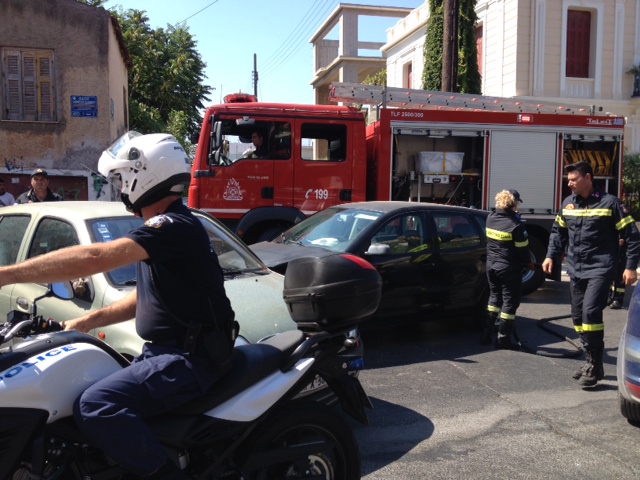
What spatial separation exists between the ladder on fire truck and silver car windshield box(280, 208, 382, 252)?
3179mm

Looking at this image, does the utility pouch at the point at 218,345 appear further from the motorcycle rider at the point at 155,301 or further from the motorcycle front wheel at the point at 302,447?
the motorcycle front wheel at the point at 302,447

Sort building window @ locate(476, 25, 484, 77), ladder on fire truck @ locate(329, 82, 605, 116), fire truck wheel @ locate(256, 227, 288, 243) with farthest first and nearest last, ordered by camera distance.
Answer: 1. building window @ locate(476, 25, 484, 77)
2. ladder on fire truck @ locate(329, 82, 605, 116)
3. fire truck wheel @ locate(256, 227, 288, 243)

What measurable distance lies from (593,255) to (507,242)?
133 centimetres

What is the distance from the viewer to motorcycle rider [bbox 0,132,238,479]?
2.31m

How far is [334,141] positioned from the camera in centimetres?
988

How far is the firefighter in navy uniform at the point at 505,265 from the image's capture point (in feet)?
22.1

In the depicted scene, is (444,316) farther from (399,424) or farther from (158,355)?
(158,355)

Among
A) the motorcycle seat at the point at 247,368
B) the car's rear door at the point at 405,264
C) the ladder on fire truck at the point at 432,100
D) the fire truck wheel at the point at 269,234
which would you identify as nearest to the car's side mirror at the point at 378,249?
the car's rear door at the point at 405,264

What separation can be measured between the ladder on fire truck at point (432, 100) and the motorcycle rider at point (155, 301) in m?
7.81

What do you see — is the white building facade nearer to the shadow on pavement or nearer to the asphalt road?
the asphalt road

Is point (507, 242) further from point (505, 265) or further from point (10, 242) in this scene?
point (10, 242)

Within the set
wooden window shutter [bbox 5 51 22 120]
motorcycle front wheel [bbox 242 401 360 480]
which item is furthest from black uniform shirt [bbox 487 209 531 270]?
wooden window shutter [bbox 5 51 22 120]

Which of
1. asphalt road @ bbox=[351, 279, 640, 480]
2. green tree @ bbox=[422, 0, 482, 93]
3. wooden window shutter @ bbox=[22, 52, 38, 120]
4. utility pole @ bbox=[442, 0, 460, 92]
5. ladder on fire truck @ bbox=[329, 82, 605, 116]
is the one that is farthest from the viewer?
green tree @ bbox=[422, 0, 482, 93]

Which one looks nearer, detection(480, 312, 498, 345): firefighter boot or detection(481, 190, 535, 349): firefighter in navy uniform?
detection(481, 190, 535, 349): firefighter in navy uniform
